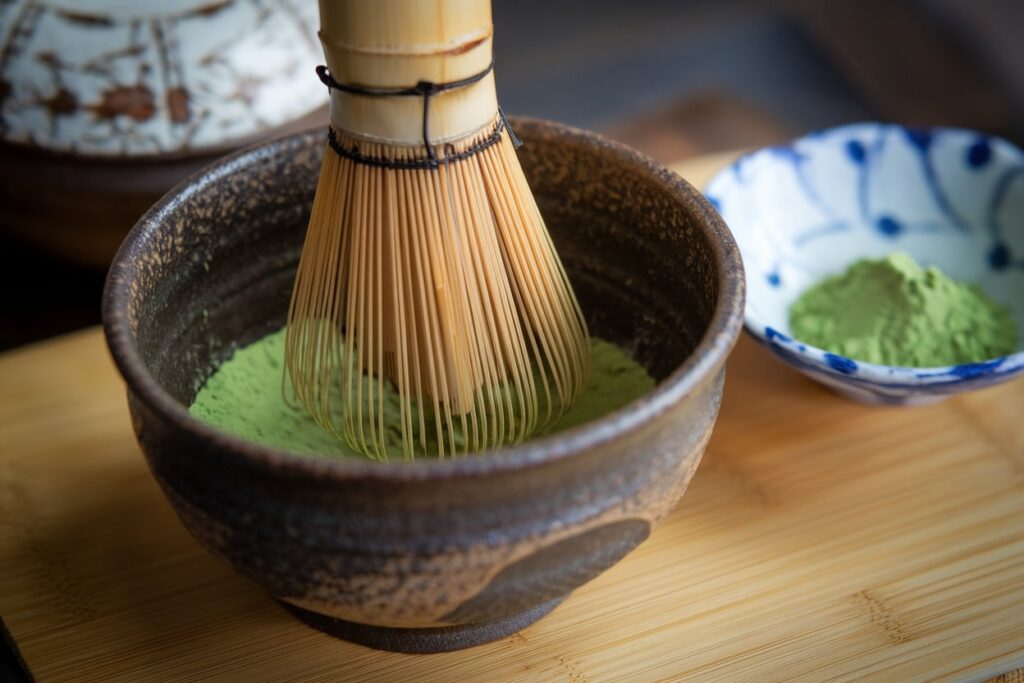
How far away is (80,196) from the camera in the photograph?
2.56 ft

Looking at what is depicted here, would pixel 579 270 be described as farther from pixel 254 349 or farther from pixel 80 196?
pixel 80 196

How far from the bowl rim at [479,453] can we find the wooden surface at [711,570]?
4.7 inches

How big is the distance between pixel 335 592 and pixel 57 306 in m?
0.59

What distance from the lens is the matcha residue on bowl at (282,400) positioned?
21.9 inches

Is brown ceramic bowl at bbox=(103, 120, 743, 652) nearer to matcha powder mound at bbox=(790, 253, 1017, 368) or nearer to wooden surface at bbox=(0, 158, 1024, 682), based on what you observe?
wooden surface at bbox=(0, 158, 1024, 682)

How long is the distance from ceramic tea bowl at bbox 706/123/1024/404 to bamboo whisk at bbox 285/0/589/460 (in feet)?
0.79

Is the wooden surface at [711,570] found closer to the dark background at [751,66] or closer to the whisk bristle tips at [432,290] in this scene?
the whisk bristle tips at [432,290]

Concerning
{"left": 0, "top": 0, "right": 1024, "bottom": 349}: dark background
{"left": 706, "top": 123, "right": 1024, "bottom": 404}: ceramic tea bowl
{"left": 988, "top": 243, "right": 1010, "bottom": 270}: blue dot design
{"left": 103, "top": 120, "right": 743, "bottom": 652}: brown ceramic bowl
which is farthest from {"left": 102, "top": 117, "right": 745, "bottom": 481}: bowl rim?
{"left": 0, "top": 0, "right": 1024, "bottom": 349}: dark background

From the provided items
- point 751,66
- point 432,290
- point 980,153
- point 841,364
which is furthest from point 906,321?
point 751,66

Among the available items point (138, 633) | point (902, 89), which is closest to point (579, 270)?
point (138, 633)

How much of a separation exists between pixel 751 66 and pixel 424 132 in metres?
1.14

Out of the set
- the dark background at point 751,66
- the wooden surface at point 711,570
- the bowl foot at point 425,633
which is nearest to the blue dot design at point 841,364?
the wooden surface at point 711,570

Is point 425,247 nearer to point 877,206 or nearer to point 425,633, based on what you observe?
point 425,633

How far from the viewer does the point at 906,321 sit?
663 mm
